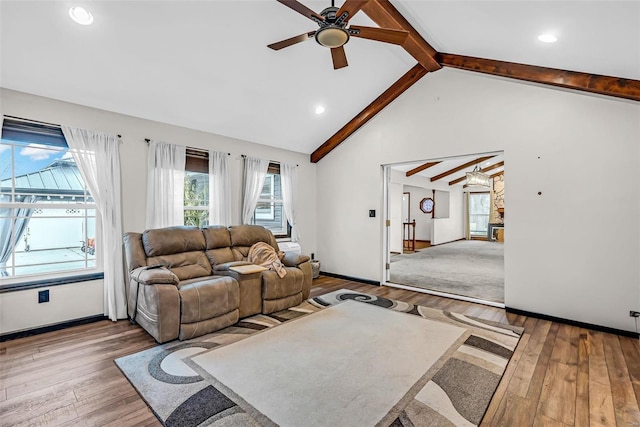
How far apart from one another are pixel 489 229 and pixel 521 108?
9.95 meters

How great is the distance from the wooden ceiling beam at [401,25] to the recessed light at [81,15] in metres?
2.38

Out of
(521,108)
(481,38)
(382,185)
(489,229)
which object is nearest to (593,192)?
(521,108)

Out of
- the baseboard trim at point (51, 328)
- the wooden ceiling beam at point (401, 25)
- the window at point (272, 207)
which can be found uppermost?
the wooden ceiling beam at point (401, 25)

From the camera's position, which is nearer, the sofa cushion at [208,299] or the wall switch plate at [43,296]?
the sofa cushion at [208,299]

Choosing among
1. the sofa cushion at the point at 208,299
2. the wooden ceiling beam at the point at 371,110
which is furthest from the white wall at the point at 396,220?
the sofa cushion at the point at 208,299

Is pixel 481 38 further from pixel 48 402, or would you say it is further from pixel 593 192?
pixel 48 402

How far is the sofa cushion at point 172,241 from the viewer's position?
11.6 ft

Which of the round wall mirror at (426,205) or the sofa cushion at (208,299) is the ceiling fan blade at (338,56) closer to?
the sofa cushion at (208,299)

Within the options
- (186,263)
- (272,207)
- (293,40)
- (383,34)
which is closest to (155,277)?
(186,263)

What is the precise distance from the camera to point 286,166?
222 inches

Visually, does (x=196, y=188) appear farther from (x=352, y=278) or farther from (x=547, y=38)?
(x=547, y=38)

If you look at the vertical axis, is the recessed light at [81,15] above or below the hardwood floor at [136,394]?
above

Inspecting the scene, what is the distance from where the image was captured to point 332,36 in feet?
7.80

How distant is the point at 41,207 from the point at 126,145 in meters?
1.12
